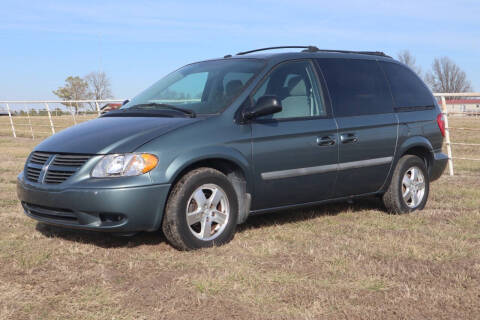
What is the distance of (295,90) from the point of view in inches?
225

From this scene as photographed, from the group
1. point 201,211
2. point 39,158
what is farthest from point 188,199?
point 39,158

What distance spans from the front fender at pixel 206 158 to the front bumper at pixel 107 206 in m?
0.13

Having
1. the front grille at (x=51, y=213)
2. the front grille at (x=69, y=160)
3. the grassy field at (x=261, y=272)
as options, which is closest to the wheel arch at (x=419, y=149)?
the grassy field at (x=261, y=272)

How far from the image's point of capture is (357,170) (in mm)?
6090

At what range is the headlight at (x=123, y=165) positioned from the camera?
4641 millimetres

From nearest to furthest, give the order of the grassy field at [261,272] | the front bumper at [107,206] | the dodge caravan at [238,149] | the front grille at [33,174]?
the grassy field at [261,272]
the front bumper at [107,206]
the dodge caravan at [238,149]
the front grille at [33,174]

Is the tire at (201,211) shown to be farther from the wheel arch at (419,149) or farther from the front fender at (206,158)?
the wheel arch at (419,149)

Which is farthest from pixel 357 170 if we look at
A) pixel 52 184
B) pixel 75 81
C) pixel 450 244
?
pixel 75 81

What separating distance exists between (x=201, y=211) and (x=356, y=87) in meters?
2.27

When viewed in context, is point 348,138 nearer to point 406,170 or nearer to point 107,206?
point 406,170

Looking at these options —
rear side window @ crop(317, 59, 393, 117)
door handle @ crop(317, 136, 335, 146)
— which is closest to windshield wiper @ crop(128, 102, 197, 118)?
door handle @ crop(317, 136, 335, 146)

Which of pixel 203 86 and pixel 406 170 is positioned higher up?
pixel 203 86

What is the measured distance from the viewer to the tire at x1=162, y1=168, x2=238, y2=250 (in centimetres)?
481

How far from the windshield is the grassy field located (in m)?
1.22
